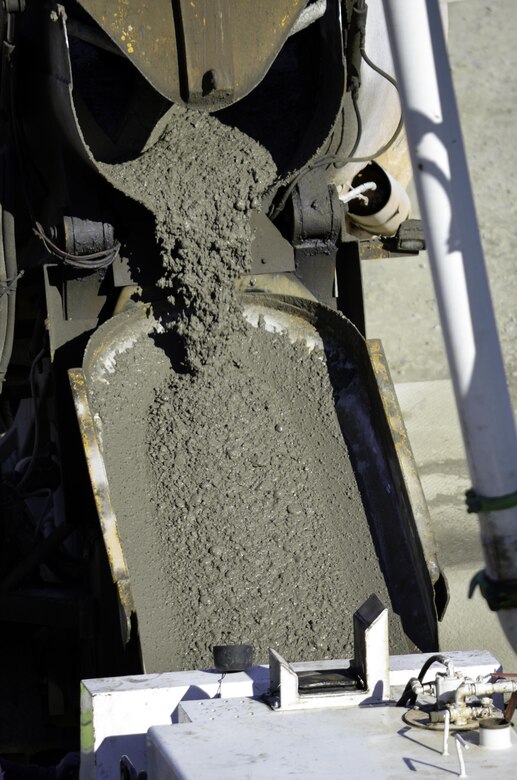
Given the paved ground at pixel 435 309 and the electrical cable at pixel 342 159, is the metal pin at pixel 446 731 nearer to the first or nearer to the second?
the electrical cable at pixel 342 159

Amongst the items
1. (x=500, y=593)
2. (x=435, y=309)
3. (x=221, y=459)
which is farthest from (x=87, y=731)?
(x=435, y=309)

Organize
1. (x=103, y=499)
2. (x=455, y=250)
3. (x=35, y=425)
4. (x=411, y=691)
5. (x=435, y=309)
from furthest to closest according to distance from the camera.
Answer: (x=435, y=309) → (x=35, y=425) → (x=103, y=499) → (x=411, y=691) → (x=455, y=250)

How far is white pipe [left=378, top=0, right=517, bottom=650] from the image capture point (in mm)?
1845

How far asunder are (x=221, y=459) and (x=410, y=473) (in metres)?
0.49

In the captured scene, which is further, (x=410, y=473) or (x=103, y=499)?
(x=410, y=473)

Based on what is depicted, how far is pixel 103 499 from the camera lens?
3.03 m

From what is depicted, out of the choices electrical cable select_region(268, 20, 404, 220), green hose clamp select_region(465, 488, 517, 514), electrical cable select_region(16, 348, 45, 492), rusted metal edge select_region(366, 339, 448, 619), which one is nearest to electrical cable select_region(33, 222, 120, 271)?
electrical cable select_region(16, 348, 45, 492)

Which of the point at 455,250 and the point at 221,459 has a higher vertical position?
the point at 455,250

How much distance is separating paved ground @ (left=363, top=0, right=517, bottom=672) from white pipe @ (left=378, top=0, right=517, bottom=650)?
277 centimetres

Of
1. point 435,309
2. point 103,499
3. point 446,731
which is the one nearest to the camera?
point 446,731

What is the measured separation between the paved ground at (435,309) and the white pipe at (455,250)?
109 inches

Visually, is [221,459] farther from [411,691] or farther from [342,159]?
[411,691]

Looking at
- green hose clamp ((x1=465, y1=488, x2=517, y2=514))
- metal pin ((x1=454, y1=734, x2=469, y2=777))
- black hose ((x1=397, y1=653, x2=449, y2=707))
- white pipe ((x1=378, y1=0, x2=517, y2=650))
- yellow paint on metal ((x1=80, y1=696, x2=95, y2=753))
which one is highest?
white pipe ((x1=378, y1=0, x2=517, y2=650))

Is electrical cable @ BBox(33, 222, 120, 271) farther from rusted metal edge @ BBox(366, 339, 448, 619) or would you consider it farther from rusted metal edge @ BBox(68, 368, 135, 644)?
rusted metal edge @ BBox(366, 339, 448, 619)
